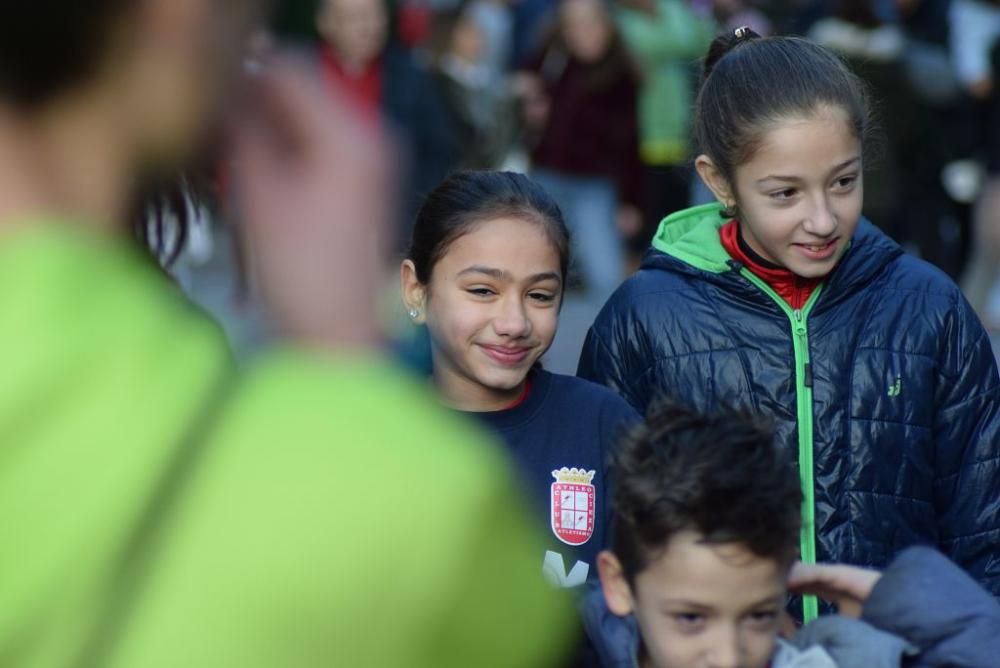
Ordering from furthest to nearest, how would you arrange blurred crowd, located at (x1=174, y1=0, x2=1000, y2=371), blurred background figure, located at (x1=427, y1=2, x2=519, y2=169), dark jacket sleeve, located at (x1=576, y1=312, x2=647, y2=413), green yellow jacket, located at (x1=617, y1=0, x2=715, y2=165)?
blurred background figure, located at (x1=427, y1=2, x2=519, y2=169) → green yellow jacket, located at (x1=617, y1=0, x2=715, y2=165) → blurred crowd, located at (x1=174, y1=0, x2=1000, y2=371) → dark jacket sleeve, located at (x1=576, y1=312, x2=647, y2=413)

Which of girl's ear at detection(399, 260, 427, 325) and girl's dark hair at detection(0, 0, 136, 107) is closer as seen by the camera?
girl's dark hair at detection(0, 0, 136, 107)

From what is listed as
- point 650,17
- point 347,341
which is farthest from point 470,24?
point 347,341

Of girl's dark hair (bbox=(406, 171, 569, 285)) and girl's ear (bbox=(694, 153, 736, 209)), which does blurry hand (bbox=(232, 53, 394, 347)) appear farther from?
girl's ear (bbox=(694, 153, 736, 209))

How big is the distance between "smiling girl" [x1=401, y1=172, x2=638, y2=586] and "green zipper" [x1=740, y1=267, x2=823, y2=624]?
38cm

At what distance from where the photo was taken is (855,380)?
10.7 ft

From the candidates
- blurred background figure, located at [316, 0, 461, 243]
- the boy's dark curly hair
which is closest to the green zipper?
the boy's dark curly hair

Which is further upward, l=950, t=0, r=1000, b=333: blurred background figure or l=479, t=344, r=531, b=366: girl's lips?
l=950, t=0, r=1000, b=333: blurred background figure

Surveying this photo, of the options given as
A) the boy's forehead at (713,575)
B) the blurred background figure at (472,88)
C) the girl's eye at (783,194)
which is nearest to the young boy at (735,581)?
the boy's forehead at (713,575)

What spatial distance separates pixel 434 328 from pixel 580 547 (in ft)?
1.94

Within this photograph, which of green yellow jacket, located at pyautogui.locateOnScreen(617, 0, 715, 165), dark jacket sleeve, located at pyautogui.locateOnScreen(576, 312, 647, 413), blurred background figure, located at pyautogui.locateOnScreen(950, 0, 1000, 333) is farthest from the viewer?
green yellow jacket, located at pyautogui.locateOnScreen(617, 0, 715, 165)

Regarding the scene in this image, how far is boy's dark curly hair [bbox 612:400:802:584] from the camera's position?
2195mm

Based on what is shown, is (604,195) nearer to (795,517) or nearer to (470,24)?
(470,24)

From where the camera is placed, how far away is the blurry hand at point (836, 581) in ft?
7.54

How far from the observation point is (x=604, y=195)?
10805mm
